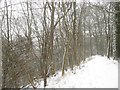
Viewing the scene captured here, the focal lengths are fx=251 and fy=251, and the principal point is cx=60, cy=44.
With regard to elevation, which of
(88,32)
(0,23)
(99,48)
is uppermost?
(0,23)

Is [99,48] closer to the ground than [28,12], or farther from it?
closer to the ground

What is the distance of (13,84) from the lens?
389 inches

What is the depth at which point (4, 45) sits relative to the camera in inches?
373

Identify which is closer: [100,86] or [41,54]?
[100,86]

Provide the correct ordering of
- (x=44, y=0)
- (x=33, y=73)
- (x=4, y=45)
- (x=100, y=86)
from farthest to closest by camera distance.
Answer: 1. (x=44, y=0)
2. (x=33, y=73)
3. (x=4, y=45)
4. (x=100, y=86)

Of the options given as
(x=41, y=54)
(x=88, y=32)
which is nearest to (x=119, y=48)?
(x=41, y=54)

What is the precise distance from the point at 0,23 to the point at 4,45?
1.62 meters

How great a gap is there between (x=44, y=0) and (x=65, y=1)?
298 cm

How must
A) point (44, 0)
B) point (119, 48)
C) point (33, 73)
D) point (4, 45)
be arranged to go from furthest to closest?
point (119, 48) < point (44, 0) < point (33, 73) < point (4, 45)

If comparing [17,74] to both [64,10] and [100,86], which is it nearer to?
[100,86]

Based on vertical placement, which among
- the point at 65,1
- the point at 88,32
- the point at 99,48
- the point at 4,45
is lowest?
the point at 99,48

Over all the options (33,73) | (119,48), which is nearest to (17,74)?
(33,73)

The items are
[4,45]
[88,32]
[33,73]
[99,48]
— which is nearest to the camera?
[4,45]

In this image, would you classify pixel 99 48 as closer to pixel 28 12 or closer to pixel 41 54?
pixel 28 12
